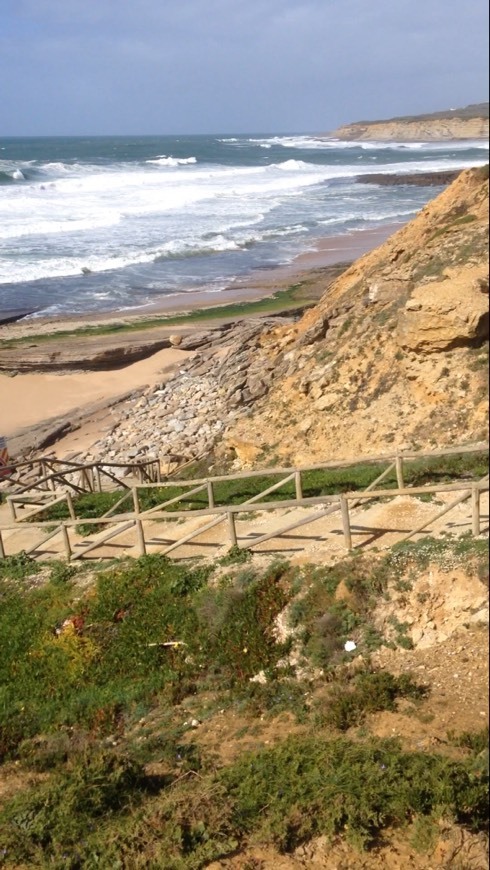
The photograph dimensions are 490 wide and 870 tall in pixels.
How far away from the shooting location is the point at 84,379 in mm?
26734

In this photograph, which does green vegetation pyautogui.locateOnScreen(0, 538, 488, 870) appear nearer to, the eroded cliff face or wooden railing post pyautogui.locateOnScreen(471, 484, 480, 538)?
wooden railing post pyautogui.locateOnScreen(471, 484, 480, 538)

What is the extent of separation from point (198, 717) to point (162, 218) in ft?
182

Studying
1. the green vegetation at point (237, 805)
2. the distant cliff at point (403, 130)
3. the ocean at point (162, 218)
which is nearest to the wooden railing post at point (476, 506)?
the green vegetation at point (237, 805)

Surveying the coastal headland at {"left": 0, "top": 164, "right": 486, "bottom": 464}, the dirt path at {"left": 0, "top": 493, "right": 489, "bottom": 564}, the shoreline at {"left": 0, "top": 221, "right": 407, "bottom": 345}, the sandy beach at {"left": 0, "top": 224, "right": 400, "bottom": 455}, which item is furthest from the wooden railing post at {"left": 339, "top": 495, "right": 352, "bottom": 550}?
the shoreline at {"left": 0, "top": 221, "right": 407, "bottom": 345}

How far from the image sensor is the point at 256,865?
19.6 feet

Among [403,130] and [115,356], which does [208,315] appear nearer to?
[115,356]

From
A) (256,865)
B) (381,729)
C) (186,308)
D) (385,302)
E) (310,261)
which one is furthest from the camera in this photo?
(310,261)

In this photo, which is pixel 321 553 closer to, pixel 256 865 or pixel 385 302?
→ pixel 256 865

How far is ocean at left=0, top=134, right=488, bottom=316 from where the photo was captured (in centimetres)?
3959

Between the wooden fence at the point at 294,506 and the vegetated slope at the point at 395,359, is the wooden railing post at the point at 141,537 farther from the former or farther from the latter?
the vegetated slope at the point at 395,359

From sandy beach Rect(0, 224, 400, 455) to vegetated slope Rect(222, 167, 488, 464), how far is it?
7.01 metres

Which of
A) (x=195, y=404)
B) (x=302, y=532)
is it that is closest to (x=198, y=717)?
(x=302, y=532)

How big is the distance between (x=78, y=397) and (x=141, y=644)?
1692 centimetres

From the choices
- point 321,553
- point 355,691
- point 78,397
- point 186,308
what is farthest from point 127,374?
point 355,691
